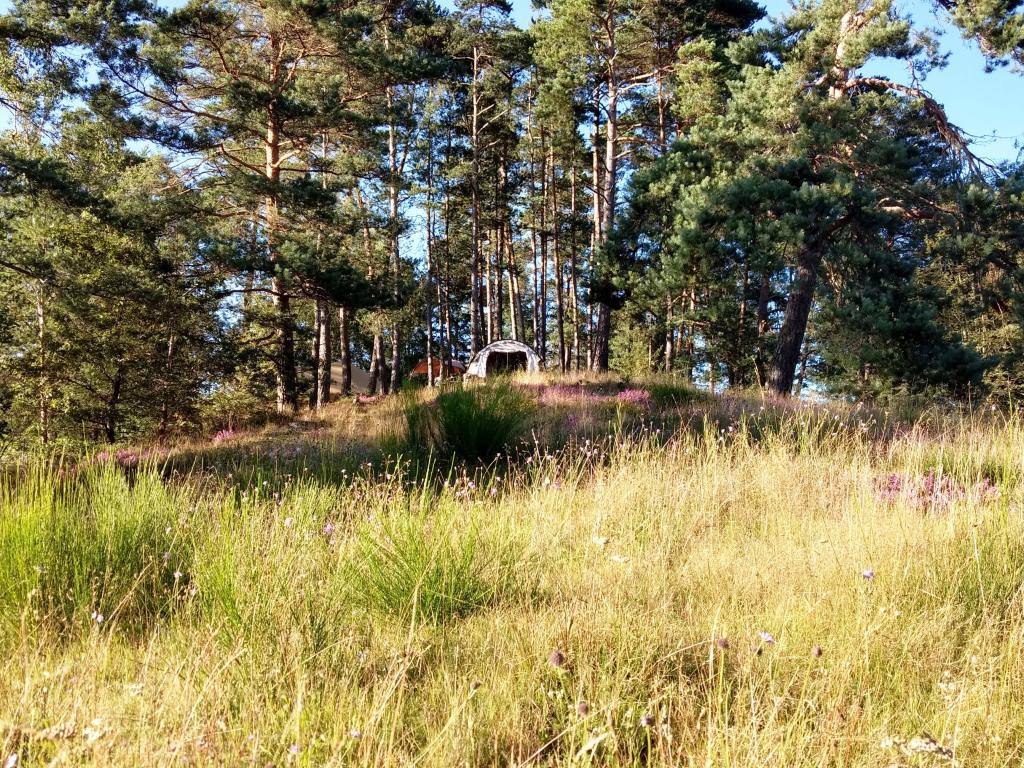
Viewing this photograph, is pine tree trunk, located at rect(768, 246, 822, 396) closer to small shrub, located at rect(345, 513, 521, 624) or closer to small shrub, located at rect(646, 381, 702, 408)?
small shrub, located at rect(646, 381, 702, 408)

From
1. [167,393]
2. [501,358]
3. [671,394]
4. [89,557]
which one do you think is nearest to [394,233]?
[501,358]

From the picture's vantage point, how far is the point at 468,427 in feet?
19.1

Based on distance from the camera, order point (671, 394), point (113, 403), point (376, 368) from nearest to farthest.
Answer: point (671, 394) < point (113, 403) < point (376, 368)

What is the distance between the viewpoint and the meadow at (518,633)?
4.85 feet

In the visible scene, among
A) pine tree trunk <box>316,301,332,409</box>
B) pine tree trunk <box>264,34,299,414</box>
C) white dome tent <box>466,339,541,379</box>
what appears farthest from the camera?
white dome tent <box>466,339,541,379</box>

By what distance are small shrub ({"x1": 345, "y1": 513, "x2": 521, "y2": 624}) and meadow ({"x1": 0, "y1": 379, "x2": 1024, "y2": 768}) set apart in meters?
0.01

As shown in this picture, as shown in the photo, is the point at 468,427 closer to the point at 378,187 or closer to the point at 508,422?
the point at 508,422

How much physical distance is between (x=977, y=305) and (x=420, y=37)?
65.5 feet

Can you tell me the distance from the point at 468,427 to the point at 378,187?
1558 centimetres

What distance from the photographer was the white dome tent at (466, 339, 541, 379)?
18719 mm

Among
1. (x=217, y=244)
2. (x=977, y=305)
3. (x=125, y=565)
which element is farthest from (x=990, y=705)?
(x=977, y=305)

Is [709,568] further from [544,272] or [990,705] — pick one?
[544,272]

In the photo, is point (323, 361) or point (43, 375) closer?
point (43, 375)

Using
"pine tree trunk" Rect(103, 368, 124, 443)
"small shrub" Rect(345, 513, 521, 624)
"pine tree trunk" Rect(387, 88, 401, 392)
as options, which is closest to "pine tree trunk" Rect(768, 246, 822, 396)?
"pine tree trunk" Rect(387, 88, 401, 392)
